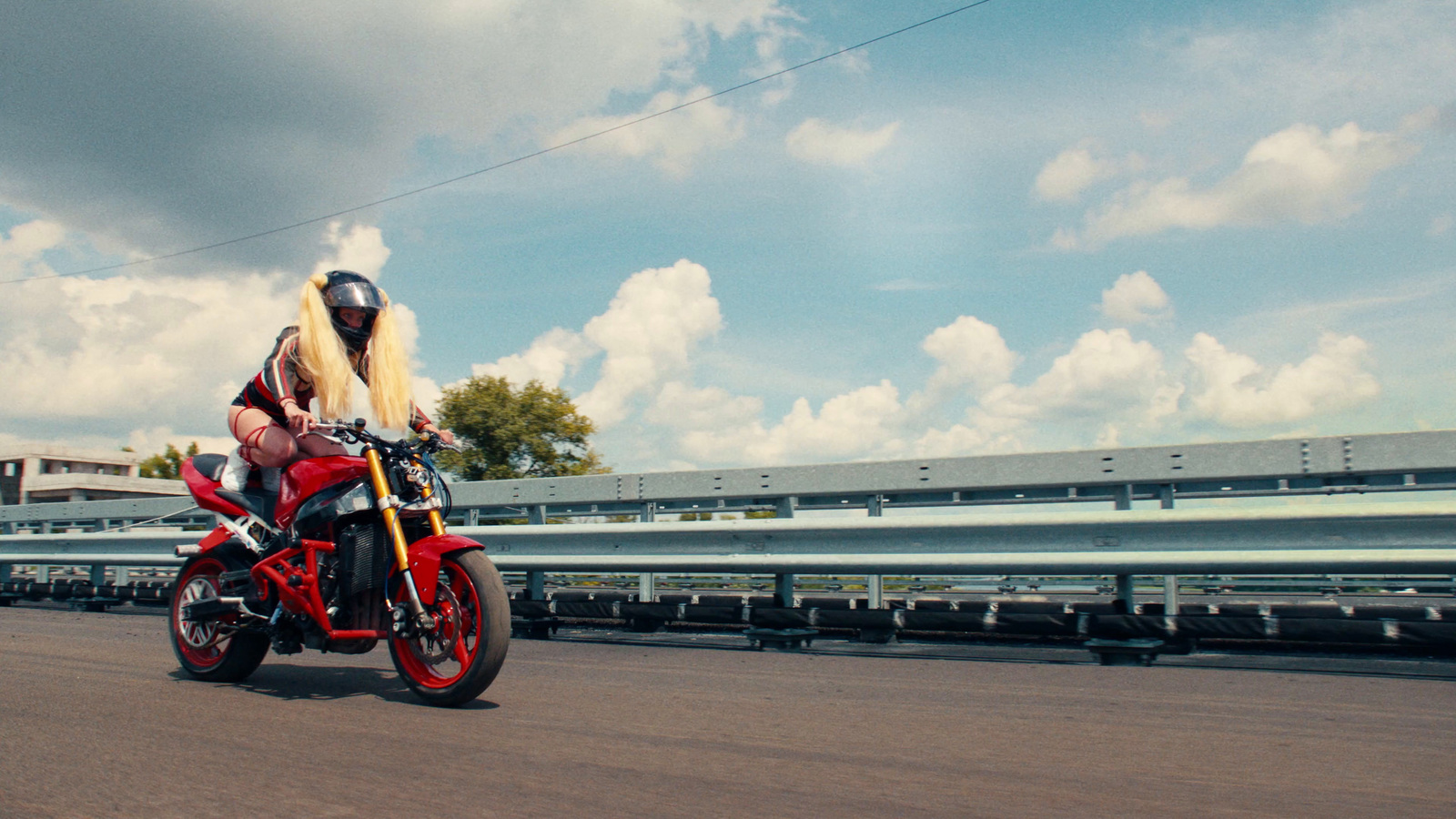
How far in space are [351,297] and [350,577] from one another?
1.21 metres

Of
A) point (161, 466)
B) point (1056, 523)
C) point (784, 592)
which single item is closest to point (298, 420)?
point (784, 592)

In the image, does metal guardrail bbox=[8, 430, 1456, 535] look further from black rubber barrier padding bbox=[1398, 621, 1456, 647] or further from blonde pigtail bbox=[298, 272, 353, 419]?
blonde pigtail bbox=[298, 272, 353, 419]

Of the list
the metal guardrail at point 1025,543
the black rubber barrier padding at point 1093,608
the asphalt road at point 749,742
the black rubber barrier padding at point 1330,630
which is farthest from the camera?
the black rubber barrier padding at point 1093,608

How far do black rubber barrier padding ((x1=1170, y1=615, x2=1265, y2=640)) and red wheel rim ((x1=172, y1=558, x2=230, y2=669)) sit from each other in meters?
4.80

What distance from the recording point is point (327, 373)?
4477 millimetres

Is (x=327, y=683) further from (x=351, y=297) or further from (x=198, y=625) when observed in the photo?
(x=351, y=297)

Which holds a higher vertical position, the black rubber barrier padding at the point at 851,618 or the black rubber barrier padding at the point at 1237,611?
the black rubber barrier padding at the point at 1237,611

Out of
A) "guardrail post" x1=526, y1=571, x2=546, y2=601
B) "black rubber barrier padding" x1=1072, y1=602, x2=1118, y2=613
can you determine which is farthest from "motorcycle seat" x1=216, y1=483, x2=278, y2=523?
"black rubber barrier padding" x1=1072, y1=602, x2=1118, y2=613

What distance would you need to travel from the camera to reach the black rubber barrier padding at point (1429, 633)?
511 cm

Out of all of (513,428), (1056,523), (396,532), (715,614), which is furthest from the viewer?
(513,428)

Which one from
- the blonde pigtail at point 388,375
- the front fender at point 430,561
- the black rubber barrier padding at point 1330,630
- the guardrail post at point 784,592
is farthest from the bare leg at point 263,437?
the black rubber barrier padding at point 1330,630

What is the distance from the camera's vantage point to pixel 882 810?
8.36 ft

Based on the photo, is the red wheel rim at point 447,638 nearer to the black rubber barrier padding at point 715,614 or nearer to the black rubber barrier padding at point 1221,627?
the black rubber barrier padding at point 715,614

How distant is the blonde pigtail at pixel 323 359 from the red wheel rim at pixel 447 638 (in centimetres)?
88
